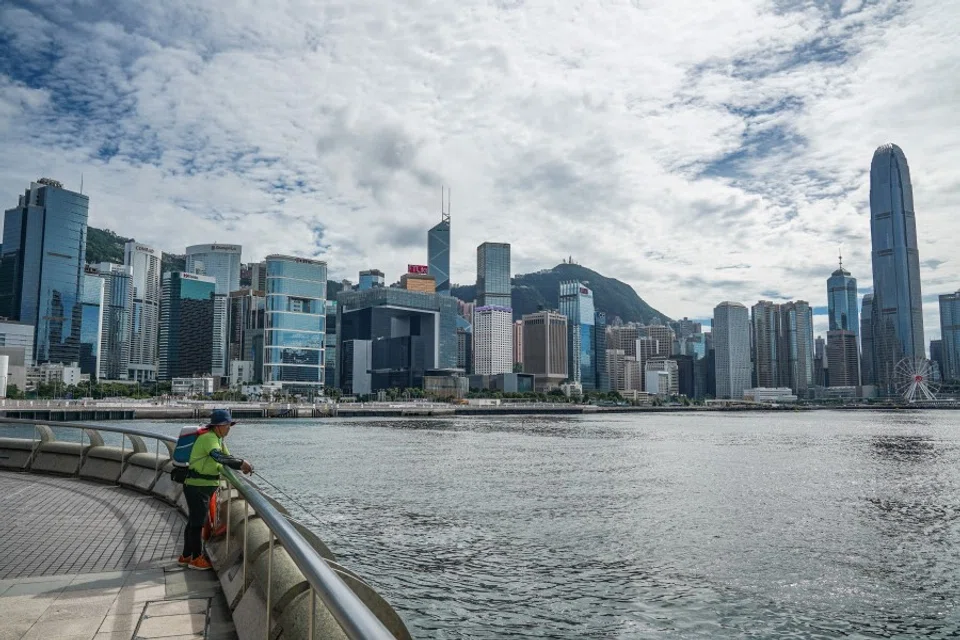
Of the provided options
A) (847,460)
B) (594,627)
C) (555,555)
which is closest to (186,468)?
(594,627)

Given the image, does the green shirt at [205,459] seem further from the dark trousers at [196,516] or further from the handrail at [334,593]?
the handrail at [334,593]

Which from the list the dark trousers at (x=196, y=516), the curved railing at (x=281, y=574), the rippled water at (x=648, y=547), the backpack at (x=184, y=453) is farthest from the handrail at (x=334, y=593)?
the rippled water at (x=648, y=547)

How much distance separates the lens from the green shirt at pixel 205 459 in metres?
9.78

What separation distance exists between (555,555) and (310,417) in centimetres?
15250

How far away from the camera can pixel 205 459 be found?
9.88m

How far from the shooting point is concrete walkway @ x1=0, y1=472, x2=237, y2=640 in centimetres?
723

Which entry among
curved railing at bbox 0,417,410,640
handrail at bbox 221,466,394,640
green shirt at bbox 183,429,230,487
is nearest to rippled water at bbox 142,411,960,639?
curved railing at bbox 0,417,410,640

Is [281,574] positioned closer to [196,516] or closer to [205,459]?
[196,516]

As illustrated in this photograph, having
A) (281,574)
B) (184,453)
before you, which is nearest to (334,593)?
(281,574)

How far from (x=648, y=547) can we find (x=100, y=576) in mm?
15644

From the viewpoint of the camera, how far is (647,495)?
31703mm

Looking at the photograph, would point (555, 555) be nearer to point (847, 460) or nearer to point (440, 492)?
point (440, 492)

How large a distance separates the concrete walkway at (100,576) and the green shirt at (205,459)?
1148mm

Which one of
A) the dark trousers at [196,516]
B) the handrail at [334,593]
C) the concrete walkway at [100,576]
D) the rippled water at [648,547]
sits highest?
the handrail at [334,593]
